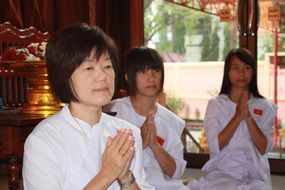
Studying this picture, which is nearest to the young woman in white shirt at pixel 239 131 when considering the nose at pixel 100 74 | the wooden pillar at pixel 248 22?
the wooden pillar at pixel 248 22

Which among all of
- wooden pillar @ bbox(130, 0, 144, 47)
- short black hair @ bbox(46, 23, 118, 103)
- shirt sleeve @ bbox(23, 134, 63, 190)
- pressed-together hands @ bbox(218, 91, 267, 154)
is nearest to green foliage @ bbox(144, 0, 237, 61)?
wooden pillar @ bbox(130, 0, 144, 47)

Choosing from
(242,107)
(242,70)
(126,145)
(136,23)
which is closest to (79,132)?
(126,145)

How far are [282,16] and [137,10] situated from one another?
1.20 meters

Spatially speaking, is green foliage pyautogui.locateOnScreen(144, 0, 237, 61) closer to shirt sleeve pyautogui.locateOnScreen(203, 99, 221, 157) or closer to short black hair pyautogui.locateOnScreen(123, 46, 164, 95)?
shirt sleeve pyautogui.locateOnScreen(203, 99, 221, 157)

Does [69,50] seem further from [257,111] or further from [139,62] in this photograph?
[257,111]

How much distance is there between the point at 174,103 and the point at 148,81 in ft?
6.28

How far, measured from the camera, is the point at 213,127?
2.38m

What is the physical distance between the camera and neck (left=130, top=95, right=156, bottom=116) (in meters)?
1.99

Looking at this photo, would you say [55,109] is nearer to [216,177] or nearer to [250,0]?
[216,177]

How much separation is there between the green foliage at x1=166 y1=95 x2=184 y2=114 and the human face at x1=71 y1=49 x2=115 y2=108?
2.67 m

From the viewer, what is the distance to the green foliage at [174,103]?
378 cm

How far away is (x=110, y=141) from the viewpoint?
1076mm

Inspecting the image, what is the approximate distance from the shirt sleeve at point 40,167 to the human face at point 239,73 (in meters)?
1.48

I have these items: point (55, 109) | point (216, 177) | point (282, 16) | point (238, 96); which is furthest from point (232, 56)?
point (282, 16)
